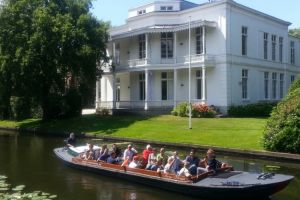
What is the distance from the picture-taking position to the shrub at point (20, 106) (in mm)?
47844

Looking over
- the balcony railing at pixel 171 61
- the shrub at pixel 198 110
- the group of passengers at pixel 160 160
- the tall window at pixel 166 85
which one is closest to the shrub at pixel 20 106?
the balcony railing at pixel 171 61

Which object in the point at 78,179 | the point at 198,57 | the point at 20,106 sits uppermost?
the point at 198,57

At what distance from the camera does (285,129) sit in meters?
24.3

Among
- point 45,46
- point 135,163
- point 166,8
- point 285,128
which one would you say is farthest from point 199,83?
point 135,163

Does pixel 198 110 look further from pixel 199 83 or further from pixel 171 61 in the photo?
pixel 171 61

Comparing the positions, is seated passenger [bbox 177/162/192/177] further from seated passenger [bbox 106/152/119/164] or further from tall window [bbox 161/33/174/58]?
tall window [bbox 161/33/174/58]

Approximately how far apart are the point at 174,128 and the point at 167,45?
49.3ft

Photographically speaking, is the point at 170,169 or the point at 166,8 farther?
the point at 166,8

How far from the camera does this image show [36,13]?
4359cm

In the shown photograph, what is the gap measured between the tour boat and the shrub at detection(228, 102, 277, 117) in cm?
2299

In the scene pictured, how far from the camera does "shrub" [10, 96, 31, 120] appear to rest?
47844 millimetres

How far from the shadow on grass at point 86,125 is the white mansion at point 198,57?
4.20 meters

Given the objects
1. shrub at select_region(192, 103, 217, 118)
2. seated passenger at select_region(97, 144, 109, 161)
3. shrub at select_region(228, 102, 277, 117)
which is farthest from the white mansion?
seated passenger at select_region(97, 144, 109, 161)

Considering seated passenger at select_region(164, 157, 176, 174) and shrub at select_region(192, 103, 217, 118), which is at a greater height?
shrub at select_region(192, 103, 217, 118)
